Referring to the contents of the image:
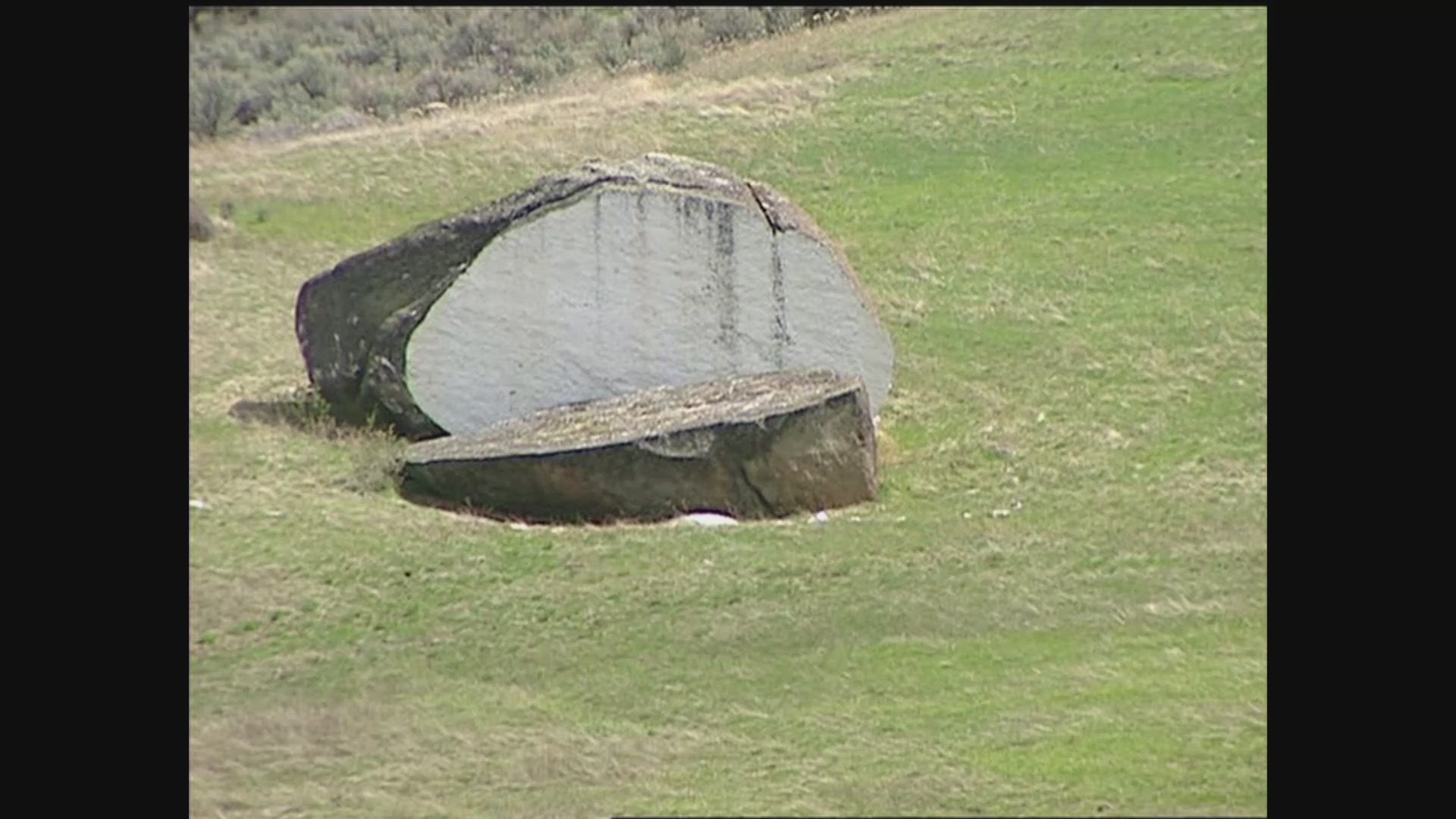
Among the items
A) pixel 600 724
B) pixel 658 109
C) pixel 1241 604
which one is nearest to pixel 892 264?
pixel 658 109

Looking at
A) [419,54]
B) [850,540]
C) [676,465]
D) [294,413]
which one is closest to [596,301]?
[676,465]

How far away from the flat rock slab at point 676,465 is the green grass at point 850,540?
0.29m

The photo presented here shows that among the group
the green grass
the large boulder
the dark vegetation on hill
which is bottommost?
the green grass

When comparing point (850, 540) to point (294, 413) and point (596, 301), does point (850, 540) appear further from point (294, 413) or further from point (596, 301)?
point (294, 413)

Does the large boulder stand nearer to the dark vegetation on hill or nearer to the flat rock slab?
the flat rock slab

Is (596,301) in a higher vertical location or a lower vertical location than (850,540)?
higher

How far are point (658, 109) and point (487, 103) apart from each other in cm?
184

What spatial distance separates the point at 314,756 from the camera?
853cm

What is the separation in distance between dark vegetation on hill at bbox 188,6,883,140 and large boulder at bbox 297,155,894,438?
352 centimetres

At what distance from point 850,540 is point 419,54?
1139 centimetres

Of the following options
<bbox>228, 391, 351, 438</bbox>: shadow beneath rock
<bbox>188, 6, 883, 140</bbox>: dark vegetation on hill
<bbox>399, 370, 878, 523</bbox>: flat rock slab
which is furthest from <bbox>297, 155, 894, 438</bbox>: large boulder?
<bbox>188, 6, 883, 140</bbox>: dark vegetation on hill

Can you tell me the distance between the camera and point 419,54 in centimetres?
2228

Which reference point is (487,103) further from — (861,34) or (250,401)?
(861,34)

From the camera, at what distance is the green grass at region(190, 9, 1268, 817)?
8.27 metres
